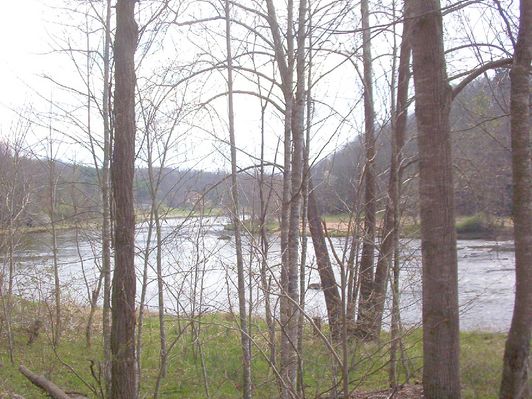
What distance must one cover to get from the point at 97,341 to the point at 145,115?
5773mm

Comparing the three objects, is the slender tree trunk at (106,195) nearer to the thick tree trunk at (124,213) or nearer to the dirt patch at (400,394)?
the thick tree trunk at (124,213)

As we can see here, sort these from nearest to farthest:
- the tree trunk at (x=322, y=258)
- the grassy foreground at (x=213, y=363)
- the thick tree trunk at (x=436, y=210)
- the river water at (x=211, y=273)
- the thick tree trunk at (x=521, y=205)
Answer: the thick tree trunk at (x=436, y=210), the thick tree trunk at (x=521, y=205), the river water at (x=211, y=273), the grassy foreground at (x=213, y=363), the tree trunk at (x=322, y=258)

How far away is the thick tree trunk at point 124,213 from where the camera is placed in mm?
6707

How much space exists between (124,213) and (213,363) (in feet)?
14.5

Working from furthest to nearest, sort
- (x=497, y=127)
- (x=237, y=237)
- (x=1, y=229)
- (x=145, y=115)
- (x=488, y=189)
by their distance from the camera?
1. (x=488, y=189)
2. (x=1, y=229)
3. (x=497, y=127)
4. (x=145, y=115)
5. (x=237, y=237)

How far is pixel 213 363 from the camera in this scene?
10297 mm

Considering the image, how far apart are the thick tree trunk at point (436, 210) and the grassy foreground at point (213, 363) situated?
250cm

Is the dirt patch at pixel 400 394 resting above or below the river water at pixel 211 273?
below

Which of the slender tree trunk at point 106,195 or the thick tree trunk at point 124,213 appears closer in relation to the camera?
the thick tree trunk at point 124,213

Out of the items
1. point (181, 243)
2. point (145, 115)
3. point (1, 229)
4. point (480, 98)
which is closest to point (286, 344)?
point (181, 243)

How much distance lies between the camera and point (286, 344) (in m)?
6.45

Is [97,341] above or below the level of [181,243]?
below

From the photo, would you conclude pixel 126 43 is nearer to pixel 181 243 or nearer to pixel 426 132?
pixel 181 243

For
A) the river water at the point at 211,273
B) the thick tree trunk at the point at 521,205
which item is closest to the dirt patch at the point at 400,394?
the river water at the point at 211,273
